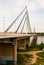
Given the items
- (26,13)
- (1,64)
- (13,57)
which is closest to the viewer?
(1,64)

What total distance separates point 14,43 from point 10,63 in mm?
2858

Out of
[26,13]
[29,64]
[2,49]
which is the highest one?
[26,13]

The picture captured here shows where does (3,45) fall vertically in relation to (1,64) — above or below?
above

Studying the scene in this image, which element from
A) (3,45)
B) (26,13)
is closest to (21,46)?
(26,13)

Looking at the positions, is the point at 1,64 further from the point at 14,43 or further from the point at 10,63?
the point at 14,43

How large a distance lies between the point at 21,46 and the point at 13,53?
64.6 feet

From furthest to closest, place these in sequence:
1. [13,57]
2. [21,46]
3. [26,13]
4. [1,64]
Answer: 1. [26,13]
2. [21,46]
3. [13,57]
4. [1,64]

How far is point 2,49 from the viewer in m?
25.3

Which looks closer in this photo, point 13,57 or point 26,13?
point 13,57

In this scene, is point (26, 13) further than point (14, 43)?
Yes

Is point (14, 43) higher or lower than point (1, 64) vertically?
higher

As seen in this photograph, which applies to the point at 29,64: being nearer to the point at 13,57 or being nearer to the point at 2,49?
the point at 13,57

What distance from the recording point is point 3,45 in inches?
1000

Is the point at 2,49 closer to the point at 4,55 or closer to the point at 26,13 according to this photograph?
the point at 4,55
